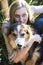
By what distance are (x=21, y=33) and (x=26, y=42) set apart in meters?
0.15

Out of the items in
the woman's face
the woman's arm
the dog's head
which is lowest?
the woman's arm

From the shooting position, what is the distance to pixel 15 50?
2.56 meters

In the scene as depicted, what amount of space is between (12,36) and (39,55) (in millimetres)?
383

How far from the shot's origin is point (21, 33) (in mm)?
2430

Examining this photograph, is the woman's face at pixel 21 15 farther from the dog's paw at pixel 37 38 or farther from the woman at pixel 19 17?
the dog's paw at pixel 37 38

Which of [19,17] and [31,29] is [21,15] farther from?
[31,29]

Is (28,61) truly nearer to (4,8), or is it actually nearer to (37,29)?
(37,29)

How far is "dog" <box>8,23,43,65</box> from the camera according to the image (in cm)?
243

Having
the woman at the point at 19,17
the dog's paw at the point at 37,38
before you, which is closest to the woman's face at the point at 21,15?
the woman at the point at 19,17

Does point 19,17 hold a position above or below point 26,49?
above

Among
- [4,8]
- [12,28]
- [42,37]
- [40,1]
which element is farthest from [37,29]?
[40,1]

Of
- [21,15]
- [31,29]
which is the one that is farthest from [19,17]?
[31,29]

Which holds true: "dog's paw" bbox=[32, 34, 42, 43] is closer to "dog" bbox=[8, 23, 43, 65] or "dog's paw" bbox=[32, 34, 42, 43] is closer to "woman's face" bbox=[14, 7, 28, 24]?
"dog" bbox=[8, 23, 43, 65]

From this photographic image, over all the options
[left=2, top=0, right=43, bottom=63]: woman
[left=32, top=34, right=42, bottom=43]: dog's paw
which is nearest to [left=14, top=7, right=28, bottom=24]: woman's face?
[left=2, top=0, right=43, bottom=63]: woman
